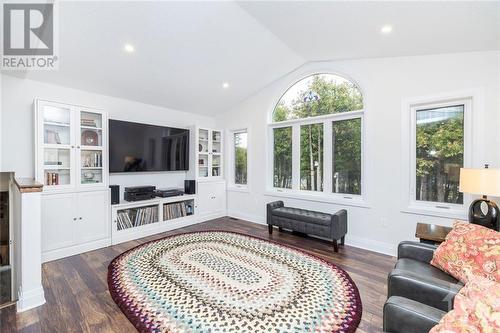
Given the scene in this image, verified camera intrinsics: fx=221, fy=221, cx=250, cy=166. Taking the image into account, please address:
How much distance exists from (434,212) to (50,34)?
200 inches

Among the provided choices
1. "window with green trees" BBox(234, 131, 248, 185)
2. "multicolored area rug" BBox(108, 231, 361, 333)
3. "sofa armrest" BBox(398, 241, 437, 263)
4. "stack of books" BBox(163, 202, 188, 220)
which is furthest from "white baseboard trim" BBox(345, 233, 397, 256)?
"stack of books" BBox(163, 202, 188, 220)

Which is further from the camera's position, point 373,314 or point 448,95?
point 448,95

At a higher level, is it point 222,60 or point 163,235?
point 222,60

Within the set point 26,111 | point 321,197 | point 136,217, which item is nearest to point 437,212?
point 321,197

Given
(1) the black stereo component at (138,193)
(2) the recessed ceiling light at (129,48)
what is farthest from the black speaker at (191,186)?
(2) the recessed ceiling light at (129,48)

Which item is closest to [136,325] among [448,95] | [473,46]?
[448,95]

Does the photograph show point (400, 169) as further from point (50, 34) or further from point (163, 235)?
point (50, 34)

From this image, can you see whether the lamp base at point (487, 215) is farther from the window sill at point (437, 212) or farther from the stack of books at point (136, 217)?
the stack of books at point (136, 217)

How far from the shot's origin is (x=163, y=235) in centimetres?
390

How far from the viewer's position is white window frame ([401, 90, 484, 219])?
8.54ft

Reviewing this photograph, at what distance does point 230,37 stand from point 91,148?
264cm

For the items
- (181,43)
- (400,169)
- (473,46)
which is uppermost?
(181,43)

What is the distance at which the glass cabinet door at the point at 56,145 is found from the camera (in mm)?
2990

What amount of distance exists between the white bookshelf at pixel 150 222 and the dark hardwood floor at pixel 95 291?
189mm
